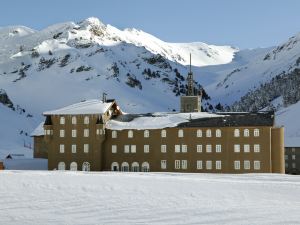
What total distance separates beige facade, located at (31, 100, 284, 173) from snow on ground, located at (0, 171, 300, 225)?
41.6 metres

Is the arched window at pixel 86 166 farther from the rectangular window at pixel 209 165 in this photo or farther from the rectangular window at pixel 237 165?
the rectangular window at pixel 237 165

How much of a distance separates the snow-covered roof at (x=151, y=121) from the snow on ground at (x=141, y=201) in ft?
141

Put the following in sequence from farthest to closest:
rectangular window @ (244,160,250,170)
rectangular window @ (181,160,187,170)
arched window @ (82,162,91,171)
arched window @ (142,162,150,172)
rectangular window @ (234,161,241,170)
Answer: arched window @ (82,162,91,171) → arched window @ (142,162,150,172) → rectangular window @ (181,160,187,170) → rectangular window @ (234,161,241,170) → rectangular window @ (244,160,250,170)

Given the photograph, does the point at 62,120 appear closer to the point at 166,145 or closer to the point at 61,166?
the point at 61,166

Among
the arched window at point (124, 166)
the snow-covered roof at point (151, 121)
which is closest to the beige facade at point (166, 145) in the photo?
the arched window at point (124, 166)

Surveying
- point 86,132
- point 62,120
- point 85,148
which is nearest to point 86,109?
point 86,132

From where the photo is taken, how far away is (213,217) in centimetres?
3059

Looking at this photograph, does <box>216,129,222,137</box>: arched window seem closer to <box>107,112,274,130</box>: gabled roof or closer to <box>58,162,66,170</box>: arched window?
<box>107,112,274,130</box>: gabled roof

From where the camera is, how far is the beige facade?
86625 mm

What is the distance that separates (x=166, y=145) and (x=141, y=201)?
177 ft

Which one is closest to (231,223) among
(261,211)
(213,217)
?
(213,217)

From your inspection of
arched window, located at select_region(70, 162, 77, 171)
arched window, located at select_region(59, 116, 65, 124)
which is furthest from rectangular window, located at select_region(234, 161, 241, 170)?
Answer: arched window, located at select_region(59, 116, 65, 124)

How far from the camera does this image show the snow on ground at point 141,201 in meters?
30.3

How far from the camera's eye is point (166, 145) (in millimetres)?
89250
